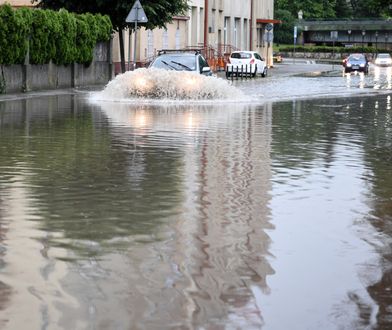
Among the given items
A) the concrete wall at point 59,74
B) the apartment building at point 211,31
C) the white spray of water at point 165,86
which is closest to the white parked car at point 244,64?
the apartment building at point 211,31

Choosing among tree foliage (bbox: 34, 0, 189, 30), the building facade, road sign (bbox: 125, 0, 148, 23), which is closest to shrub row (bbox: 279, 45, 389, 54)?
the building facade

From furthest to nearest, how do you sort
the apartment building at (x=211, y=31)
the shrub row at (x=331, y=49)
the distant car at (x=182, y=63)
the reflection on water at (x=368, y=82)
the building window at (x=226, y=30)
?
1. the shrub row at (x=331, y=49)
2. the building window at (x=226, y=30)
3. the apartment building at (x=211, y=31)
4. the reflection on water at (x=368, y=82)
5. the distant car at (x=182, y=63)

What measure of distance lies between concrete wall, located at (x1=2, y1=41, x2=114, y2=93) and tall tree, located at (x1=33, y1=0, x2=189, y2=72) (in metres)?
2.35

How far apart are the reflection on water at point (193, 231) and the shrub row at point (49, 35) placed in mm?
15444

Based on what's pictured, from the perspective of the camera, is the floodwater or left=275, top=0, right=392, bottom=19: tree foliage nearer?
the floodwater

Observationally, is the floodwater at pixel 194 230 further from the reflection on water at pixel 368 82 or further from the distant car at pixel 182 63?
the reflection on water at pixel 368 82

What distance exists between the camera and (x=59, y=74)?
3772 cm

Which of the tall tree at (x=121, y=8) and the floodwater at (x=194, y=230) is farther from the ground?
the tall tree at (x=121, y=8)

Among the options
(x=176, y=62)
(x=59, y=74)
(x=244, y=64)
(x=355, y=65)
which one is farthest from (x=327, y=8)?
(x=176, y=62)

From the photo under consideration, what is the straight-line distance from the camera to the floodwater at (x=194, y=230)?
623 cm

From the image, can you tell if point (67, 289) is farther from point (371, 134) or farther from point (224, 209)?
point (371, 134)

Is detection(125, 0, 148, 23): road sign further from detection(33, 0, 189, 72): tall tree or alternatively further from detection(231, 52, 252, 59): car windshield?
detection(231, 52, 252, 59): car windshield

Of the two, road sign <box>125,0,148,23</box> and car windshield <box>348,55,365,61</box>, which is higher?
road sign <box>125,0,148,23</box>

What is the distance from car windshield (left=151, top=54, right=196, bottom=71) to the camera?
3369 cm
